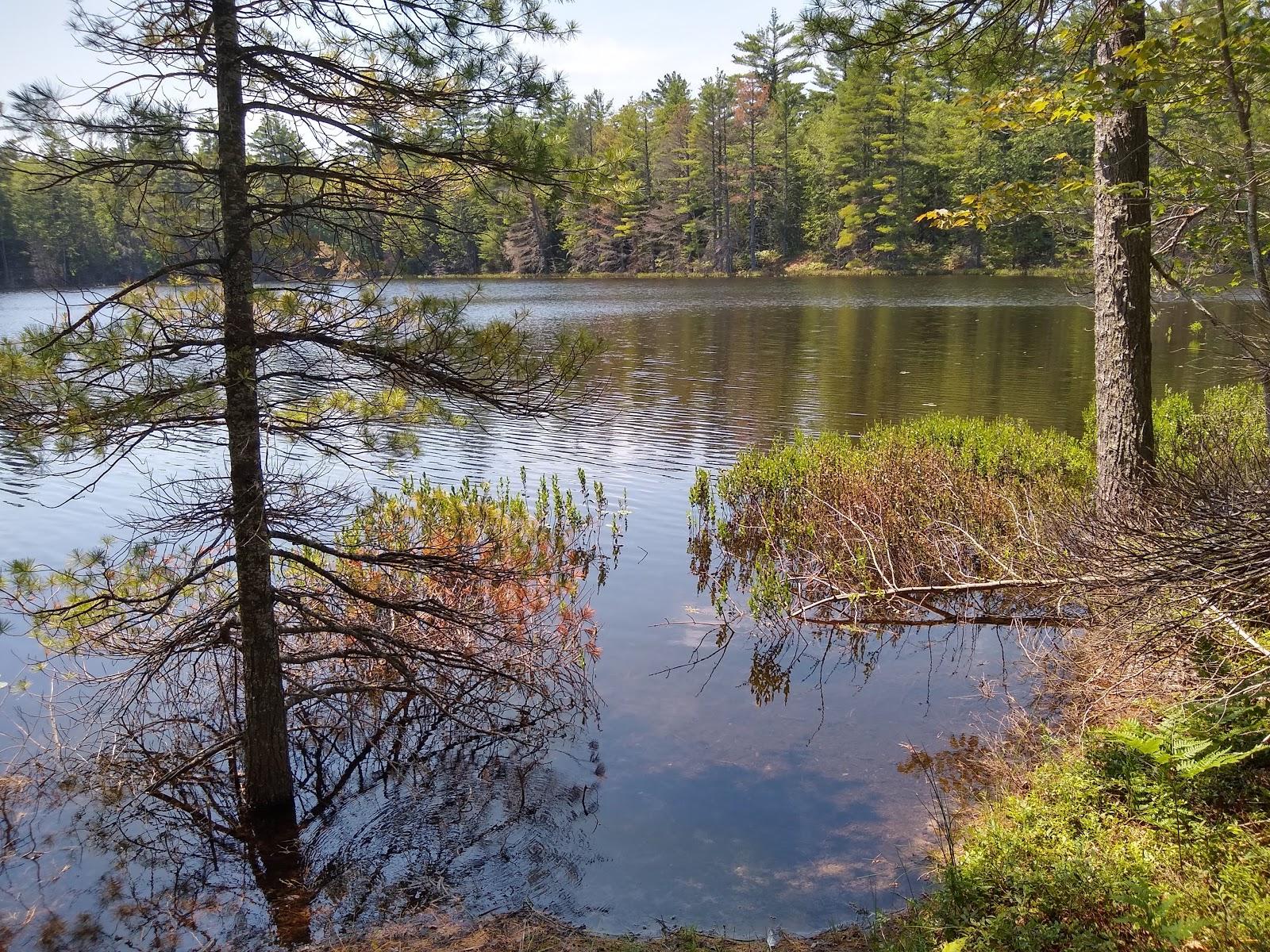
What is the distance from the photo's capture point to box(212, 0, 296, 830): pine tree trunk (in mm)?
5102

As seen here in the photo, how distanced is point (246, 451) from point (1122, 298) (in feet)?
23.9

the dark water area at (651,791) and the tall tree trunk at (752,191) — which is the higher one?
the tall tree trunk at (752,191)

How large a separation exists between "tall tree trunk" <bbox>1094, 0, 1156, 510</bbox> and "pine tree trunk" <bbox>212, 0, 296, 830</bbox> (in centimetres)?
657

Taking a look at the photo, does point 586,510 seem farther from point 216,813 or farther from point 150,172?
point 150,172

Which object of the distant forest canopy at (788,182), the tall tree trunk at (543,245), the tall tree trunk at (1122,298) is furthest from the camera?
the tall tree trunk at (543,245)

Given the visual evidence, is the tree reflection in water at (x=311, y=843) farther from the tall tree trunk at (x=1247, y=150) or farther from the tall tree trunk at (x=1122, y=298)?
the tall tree trunk at (x=1247, y=150)

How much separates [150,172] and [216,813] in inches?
171

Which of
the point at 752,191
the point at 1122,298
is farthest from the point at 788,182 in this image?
the point at 1122,298

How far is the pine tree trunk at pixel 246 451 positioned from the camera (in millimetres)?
5102

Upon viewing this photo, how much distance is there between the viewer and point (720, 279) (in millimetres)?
64750

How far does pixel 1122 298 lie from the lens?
765cm

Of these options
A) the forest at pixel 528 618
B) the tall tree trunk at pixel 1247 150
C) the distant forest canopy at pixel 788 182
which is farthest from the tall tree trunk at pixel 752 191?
the tall tree trunk at pixel 1247 150

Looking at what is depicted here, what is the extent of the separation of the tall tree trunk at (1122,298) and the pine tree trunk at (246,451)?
21.6 ft

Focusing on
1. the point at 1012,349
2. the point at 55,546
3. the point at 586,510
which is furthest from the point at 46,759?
the point at 1012,349
